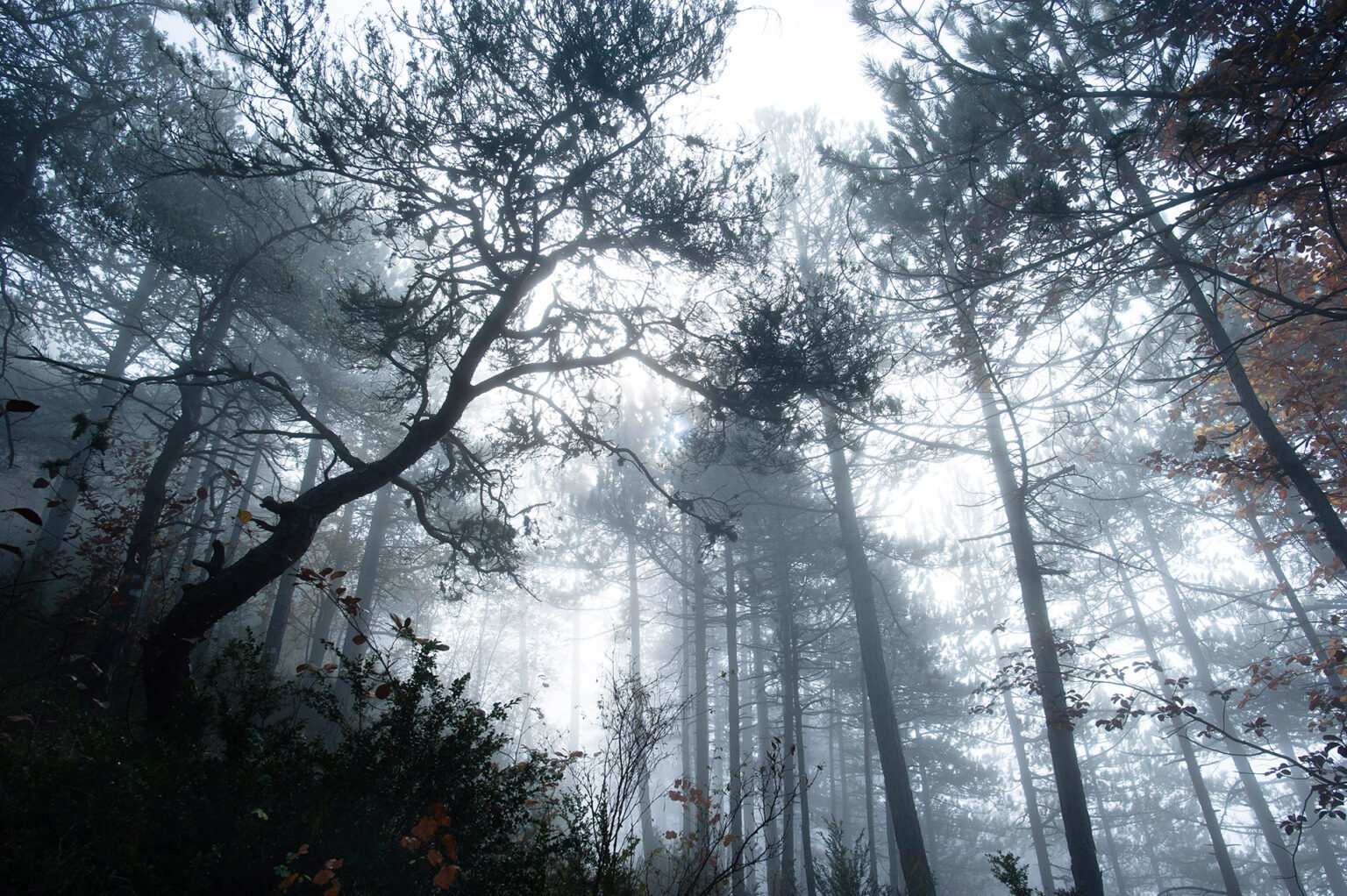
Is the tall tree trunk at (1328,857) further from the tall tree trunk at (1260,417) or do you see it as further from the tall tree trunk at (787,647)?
the tall tree trunk at (1260,417)

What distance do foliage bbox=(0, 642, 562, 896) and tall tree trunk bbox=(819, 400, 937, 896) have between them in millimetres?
5108

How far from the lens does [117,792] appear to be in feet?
10.0

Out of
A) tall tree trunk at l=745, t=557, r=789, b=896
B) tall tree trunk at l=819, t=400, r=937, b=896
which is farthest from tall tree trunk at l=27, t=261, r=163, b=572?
tall tree trunk at l=819, t=400, r=937, b=896

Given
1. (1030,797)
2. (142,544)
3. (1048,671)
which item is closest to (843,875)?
(1048,671)

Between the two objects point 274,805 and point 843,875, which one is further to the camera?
point 843,875

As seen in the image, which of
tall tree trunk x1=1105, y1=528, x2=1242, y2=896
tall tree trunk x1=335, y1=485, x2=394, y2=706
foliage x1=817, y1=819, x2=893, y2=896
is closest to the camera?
foliage x1=817, y1=819, x2=893, y2=896

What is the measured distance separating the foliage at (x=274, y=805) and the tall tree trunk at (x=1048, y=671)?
18.9 feet

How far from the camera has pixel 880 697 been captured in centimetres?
1026

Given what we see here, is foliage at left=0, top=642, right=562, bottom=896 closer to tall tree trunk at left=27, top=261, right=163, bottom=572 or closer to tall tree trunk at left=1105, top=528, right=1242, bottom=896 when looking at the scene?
tall tree trunk at left=27, top=261, right=163, bottom=572

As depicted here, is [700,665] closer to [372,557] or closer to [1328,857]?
[372,557]

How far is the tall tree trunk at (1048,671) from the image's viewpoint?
6.96 metres

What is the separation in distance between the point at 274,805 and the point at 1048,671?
8301 mm

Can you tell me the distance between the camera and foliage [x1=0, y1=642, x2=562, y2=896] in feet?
9.34

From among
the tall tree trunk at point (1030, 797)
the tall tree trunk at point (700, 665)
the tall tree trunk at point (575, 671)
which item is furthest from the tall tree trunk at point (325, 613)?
the tall tree trunk at point (1030, 797)
